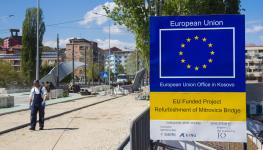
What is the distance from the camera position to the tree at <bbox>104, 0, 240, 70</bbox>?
32844 mm

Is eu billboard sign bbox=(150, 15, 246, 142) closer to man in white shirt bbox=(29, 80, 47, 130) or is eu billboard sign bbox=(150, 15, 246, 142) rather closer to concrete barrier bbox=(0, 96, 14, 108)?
man in white shirt bbox=(29, 80, 47, 130)

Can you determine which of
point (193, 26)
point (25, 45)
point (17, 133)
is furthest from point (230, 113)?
point (25, 45)

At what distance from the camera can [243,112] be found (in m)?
5.46

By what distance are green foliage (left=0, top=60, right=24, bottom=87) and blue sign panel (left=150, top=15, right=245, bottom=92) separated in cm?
8291

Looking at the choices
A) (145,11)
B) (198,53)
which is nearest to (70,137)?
(198,53)

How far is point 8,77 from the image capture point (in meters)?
91.1

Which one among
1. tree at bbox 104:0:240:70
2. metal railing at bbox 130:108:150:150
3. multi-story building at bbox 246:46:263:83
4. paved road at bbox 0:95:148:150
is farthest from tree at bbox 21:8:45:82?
multi-story building at bbox 246:46:263:83

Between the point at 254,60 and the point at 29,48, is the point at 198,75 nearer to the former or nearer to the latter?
the point at 29,48

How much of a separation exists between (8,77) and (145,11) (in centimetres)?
6169

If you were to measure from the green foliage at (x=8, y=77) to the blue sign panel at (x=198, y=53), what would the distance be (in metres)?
82.9

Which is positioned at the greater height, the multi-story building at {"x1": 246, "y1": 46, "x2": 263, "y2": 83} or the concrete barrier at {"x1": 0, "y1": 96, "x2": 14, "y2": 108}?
the multi-story building at {"x1": 246, "y1": 46, "x2": 263, "y2": 83}

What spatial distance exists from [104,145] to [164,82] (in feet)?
26.2

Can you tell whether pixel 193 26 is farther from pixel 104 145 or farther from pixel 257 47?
pixel 257 47

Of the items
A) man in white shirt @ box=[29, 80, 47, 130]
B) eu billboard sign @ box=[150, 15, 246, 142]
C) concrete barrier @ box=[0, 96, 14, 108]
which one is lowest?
concrete barrier @ box=[0, 96, 14, 108]
